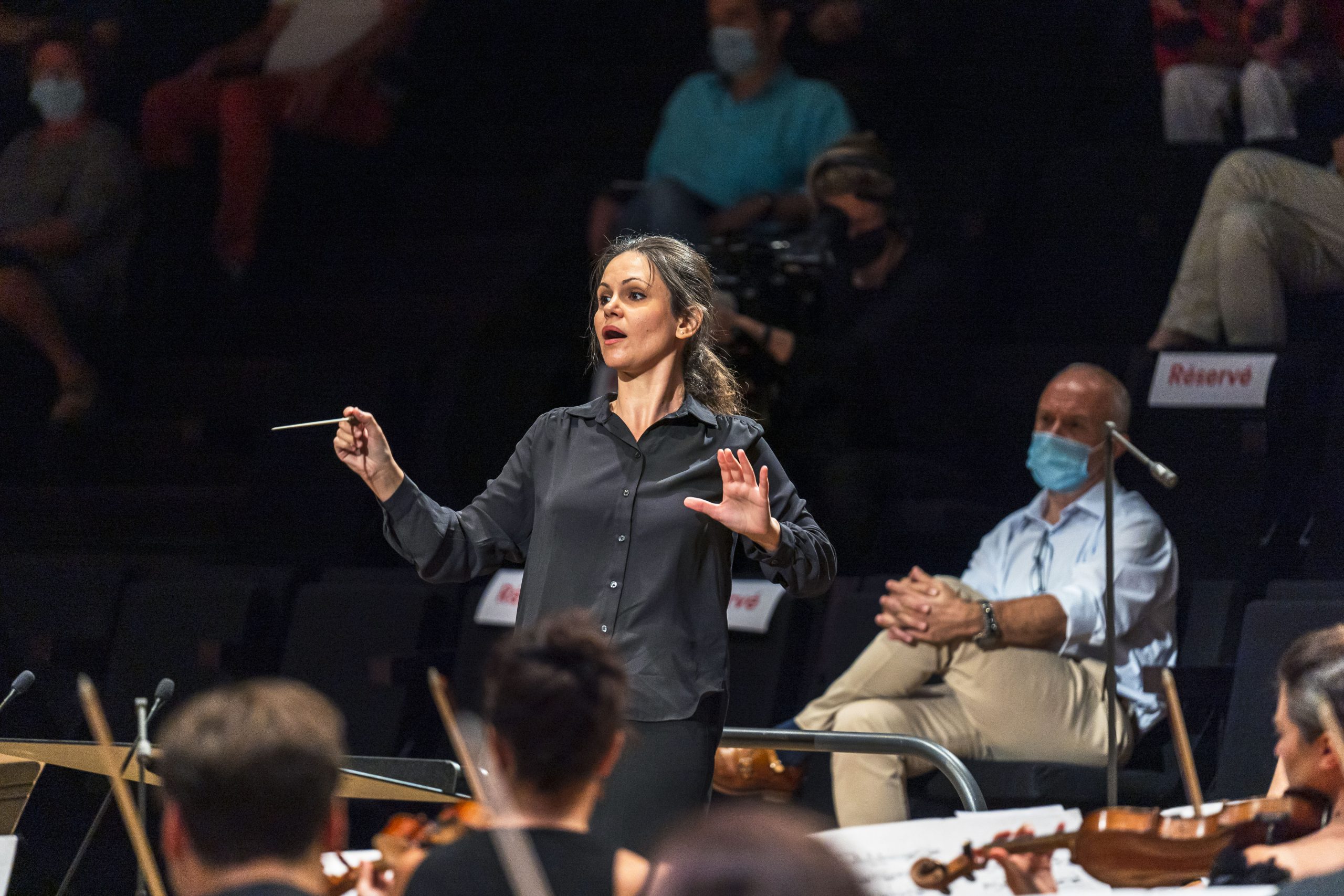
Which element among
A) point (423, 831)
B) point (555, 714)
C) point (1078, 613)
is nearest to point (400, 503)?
point (423, 831)

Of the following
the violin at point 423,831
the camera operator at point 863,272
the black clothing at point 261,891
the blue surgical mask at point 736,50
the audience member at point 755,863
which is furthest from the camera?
the blue surgical mask at point 736,50

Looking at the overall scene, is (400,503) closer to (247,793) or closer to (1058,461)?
(247,793)

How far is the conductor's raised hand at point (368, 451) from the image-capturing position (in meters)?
2.22

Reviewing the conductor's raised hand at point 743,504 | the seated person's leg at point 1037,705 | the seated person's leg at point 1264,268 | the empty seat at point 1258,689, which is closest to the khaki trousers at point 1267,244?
the seated person's leg at point 1264,268

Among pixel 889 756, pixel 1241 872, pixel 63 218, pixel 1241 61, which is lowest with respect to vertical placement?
pixel 889 756

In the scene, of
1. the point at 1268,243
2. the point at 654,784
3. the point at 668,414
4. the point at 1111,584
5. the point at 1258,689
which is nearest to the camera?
the point at 654,784

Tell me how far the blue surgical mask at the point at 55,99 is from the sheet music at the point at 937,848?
4.06 metres

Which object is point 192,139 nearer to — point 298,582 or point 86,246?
point 86,246

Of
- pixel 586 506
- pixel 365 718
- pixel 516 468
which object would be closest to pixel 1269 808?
pixel 586 506

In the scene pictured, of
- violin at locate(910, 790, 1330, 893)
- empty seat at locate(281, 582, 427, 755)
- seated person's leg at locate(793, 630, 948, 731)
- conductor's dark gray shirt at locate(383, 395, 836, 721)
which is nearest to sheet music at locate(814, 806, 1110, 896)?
violin at locate(910, 790, 1330, 893)

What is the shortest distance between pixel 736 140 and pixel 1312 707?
3.07m

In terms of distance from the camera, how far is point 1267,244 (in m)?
4.01

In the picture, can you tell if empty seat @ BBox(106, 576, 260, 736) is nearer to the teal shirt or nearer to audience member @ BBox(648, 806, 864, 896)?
the teal shirt

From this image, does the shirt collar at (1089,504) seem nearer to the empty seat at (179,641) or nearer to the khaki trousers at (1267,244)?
the khaki trousers at (1267,244)
